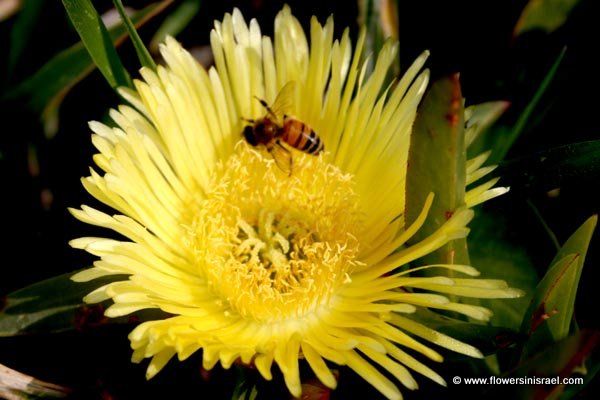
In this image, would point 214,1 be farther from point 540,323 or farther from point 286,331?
point 540,323

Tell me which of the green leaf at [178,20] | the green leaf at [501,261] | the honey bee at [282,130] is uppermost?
the green leaf at [178,20]

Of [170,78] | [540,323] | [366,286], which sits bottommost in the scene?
[540,323]

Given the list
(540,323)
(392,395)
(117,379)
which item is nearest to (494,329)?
(540,323)

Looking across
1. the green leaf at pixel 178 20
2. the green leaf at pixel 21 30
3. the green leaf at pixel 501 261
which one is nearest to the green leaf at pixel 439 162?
the green leaf at pixel 501 261

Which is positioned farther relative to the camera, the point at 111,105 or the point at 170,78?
the point at 111,105

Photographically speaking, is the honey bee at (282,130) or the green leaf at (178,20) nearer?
the honey bee at (282,130)

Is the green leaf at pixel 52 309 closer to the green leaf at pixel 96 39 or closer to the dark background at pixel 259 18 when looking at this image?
the dark background at pixel 259 18

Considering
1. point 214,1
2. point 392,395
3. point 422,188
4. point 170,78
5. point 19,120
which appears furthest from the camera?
point 214,1
